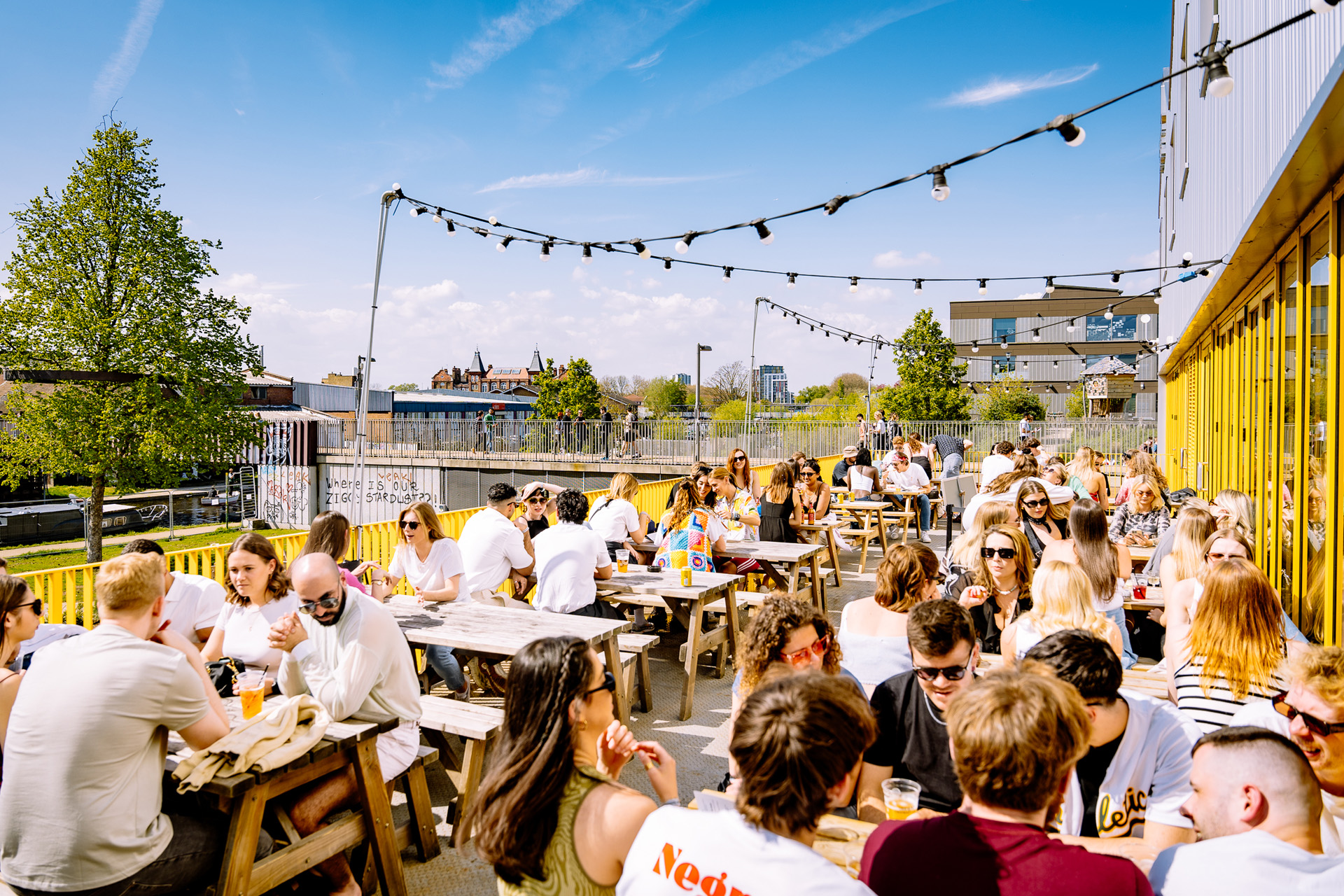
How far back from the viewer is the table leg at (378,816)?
3035mm

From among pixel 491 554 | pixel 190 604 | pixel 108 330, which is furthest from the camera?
pixel 108 330

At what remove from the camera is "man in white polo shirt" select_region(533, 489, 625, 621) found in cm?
530

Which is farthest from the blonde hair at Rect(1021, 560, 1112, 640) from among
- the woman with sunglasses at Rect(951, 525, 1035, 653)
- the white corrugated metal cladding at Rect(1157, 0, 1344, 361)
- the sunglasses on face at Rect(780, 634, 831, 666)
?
the white corrugated metal cladding at Rect(1157, 0, 1344, 361)

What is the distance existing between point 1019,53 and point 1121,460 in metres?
14.8

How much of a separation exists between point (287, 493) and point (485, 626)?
30348 mm

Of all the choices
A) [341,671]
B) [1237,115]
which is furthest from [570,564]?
[1237,115]

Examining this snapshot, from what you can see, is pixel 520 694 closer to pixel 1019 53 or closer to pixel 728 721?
pixel 728 721

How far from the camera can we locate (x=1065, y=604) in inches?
134

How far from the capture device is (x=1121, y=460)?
74.0 feet

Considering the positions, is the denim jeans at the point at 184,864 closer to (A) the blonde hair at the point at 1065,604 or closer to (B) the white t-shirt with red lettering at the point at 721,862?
(B) the white t-shirt with red lettering at the point at 721,862

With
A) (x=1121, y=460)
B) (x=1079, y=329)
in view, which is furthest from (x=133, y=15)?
(x=1079, y=329)

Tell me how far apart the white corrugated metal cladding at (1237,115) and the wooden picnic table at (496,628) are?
3.91 meters

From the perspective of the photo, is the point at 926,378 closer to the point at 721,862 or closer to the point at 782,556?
the point at 782,556

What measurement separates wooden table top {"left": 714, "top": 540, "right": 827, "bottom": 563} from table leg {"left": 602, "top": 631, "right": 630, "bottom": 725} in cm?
200
